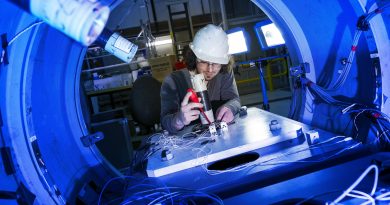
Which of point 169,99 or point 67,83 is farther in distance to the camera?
point 169,99

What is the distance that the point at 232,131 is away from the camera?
4.39 ft

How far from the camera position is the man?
4.80 ft

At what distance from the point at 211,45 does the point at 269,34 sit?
65.8 inches

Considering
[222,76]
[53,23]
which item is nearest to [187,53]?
[222,76]

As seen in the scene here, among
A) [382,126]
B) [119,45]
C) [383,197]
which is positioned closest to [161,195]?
[119,45]

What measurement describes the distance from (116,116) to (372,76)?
2905mm

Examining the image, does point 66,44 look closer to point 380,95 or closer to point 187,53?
point 187,53

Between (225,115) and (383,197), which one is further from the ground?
(225,115)

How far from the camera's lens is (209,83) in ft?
6.83

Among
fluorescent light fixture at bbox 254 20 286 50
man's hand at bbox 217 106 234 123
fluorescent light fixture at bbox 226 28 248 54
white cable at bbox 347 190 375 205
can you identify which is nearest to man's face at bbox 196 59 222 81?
man's hand at bbox 217 106 234 123

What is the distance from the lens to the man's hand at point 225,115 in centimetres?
151

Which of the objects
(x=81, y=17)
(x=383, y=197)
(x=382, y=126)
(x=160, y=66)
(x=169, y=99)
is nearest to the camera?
(x=81, y=17)

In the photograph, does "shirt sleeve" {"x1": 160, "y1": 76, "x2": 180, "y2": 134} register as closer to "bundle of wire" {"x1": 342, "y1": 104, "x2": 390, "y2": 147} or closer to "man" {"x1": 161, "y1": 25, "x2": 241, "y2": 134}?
"man" {"x1": 161, "y1": 25, "x2": 241, "y2": 134}

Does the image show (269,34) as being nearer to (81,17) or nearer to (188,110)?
(188,110)
